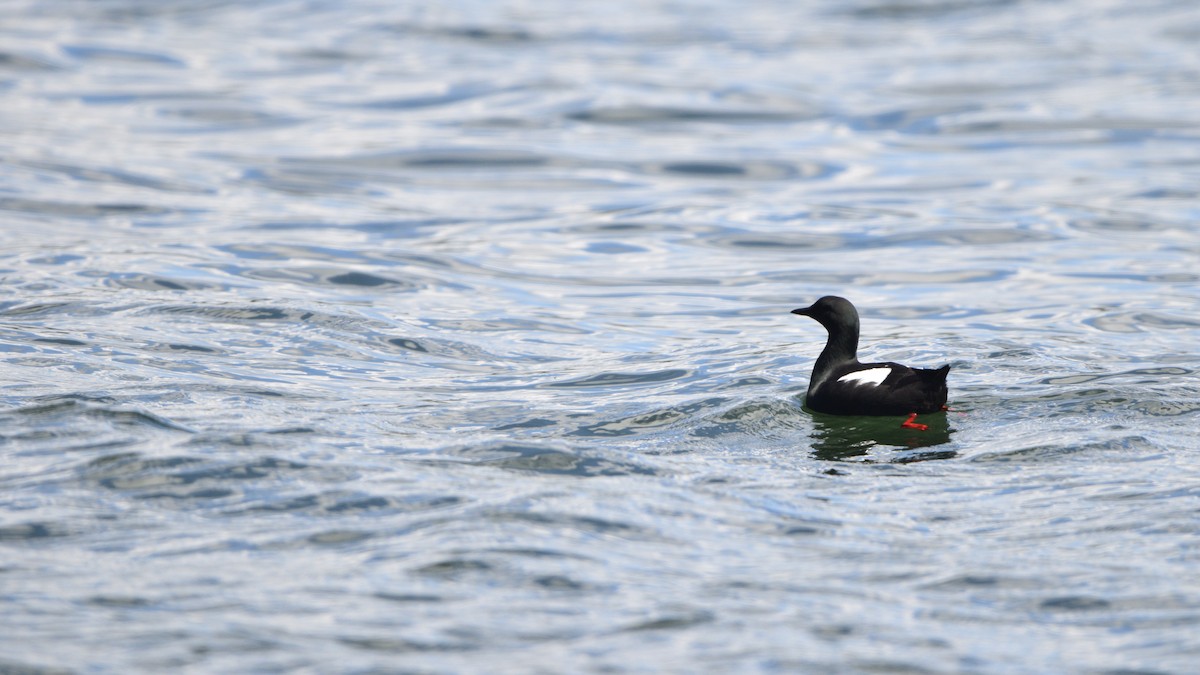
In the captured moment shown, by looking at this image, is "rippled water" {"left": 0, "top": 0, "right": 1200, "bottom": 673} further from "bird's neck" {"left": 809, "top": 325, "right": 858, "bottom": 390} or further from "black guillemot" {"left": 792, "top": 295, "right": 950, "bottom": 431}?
"bird's neck" {"left": 809, "top": 325, "right": 858, "bottom": 390}

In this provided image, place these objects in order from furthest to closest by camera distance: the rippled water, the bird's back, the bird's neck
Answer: the bird's neck
the bird's back
the rippled water

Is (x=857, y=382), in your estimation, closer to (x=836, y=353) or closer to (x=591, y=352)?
(x=836, y=353)

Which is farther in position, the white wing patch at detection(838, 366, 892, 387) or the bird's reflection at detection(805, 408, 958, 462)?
the white wing patch at detection(838, 366, 892, 387)

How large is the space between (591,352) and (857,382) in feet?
10.8

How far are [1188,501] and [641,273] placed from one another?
9017mm

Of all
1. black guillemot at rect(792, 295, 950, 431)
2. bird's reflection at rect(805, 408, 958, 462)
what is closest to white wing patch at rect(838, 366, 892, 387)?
black guillemot at rect(792, 295, 950, 431)

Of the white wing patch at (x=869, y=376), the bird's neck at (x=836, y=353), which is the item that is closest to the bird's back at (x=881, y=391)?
the white wing patch at (x=869, y=376)

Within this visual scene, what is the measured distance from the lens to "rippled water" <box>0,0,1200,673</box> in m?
7.07

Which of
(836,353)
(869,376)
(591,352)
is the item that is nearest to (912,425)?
(869,376)

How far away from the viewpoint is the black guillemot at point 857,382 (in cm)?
1027

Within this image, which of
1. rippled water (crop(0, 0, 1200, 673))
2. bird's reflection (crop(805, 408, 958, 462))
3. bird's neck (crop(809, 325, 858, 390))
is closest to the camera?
rippled water (crop(0, 0, 1200, 673))

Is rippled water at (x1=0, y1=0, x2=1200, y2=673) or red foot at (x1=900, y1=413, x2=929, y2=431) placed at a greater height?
rippled water at (x1=0, y1=0, x2=1200, y2=673)

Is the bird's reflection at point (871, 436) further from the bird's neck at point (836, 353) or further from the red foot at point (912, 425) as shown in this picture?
the bird's neck at point (836, 353)

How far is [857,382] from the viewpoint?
10617 mm
